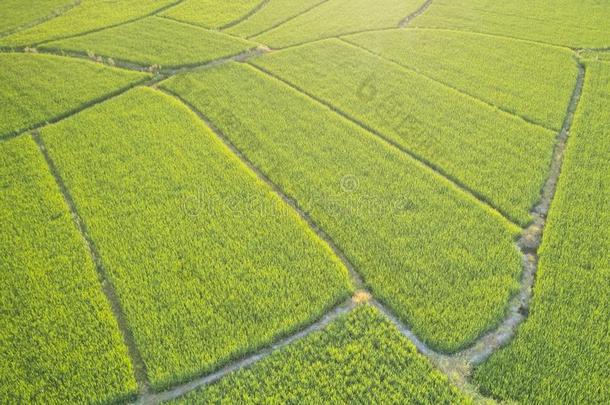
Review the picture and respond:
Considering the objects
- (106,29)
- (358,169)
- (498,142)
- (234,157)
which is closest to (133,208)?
(234,157)

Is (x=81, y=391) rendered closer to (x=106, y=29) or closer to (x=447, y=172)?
(x=447, y=172)

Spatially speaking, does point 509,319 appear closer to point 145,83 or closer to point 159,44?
point 145,83

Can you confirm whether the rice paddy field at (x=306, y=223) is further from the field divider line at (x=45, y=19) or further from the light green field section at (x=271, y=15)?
the light green field section at (x=271, y=15)

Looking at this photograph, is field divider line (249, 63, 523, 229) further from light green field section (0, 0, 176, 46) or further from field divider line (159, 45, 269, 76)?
light green field section (0, 0, 176, 46)

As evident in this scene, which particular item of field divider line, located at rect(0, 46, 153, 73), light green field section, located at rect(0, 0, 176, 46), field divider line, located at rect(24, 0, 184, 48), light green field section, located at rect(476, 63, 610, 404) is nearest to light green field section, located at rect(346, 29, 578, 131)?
light green field section, located at rect(476, 63, 610, 404)

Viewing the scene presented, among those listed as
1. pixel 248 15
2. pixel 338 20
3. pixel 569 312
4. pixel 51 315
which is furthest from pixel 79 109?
pixel 569 312

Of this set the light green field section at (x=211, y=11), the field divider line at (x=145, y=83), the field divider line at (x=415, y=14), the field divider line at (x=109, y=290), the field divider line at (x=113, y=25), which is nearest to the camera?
the field divider line at (x=109, y=290)

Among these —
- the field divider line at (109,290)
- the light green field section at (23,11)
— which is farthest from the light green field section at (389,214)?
the light green field section at (23,11)
